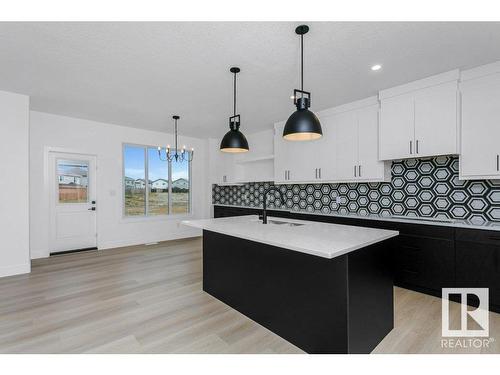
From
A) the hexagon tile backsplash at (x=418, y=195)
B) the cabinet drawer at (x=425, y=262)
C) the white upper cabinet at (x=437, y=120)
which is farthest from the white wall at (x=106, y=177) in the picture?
the white upper cabinet at (x=437, y=120)

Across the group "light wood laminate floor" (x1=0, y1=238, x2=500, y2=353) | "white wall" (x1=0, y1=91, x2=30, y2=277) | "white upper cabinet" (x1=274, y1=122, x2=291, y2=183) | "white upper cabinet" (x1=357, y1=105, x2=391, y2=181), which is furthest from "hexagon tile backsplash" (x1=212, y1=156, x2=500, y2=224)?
"white wall" (x1=0, y1=91, x2=30, y2=277)

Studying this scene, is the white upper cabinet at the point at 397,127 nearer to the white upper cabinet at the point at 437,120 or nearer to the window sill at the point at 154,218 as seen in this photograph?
the white upper cabinet at the point at 437,120

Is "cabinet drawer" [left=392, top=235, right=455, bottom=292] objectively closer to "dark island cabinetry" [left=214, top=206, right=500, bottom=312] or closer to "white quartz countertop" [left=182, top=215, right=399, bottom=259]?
"dark island cabinetry" [left=214, top=206, right=500, bottom=312]

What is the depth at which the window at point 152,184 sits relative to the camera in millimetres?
5832

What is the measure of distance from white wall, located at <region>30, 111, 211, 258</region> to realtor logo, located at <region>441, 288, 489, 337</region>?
5433mm

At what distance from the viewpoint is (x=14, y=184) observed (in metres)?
3.73

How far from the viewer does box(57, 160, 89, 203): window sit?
4910mm

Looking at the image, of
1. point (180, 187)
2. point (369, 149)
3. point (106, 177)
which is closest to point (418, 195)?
point (369, 149)

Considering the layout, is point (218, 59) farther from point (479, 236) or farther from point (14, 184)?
point (14, 184)

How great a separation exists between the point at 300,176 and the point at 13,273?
188 inches
